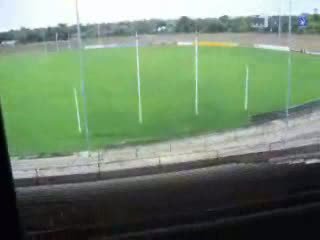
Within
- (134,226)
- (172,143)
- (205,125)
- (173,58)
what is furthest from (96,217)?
(173,58)

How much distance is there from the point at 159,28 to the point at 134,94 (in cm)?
32

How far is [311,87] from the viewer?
3.14ft

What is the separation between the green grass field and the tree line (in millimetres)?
43

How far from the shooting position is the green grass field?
2.36ft

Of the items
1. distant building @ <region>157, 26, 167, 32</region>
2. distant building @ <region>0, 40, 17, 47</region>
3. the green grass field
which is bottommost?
the green grass field

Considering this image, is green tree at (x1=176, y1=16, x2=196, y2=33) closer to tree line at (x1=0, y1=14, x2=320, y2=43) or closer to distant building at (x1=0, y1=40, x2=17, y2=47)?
tree line at (x1=0, y1=14, x2=320, y2=43)

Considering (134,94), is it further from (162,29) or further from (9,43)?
(9,43)

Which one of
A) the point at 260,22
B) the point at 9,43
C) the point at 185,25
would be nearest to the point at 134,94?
the point at 185,25

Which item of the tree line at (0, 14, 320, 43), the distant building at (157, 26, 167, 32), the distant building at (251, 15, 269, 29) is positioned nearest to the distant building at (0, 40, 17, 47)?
the tree line at (0, 14, 320, 43)

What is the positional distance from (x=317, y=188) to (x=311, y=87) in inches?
13.7

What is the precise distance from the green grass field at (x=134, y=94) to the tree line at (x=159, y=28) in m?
0.04

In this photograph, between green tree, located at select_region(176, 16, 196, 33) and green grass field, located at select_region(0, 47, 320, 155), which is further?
green tree, located at select_region(176, 16, 196, 33)

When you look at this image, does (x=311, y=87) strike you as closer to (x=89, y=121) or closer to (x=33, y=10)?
(x=89, y=121)

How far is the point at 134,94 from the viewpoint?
1131 mm
